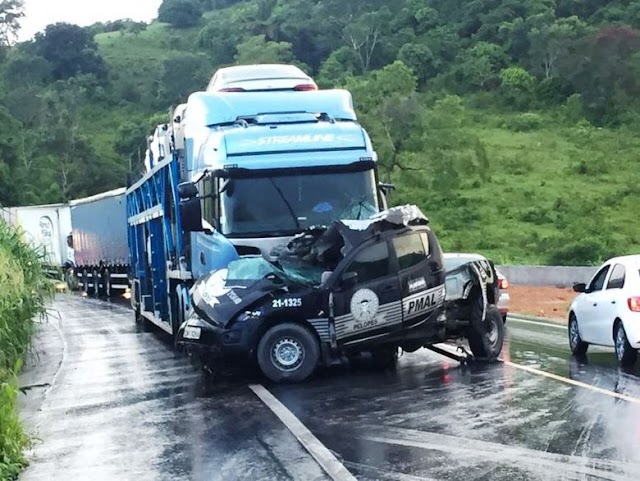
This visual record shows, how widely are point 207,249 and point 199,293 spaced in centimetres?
102

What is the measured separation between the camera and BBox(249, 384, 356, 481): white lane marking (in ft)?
26.6

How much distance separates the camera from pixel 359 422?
10.2 metres

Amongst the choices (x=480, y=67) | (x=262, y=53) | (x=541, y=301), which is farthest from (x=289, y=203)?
(x=480, y=67)

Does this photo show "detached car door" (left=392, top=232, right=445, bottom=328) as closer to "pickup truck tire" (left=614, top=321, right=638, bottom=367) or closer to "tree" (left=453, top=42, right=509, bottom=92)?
"pickup truck tire" (left=614, top=321, right=638, bottom=367)

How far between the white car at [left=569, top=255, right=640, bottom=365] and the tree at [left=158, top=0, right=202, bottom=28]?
121m

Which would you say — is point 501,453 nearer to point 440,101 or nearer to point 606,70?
point 440,101

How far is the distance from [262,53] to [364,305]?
2540 inches

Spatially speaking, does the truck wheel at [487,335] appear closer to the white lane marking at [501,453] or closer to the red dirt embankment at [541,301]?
the white lane marking at [501,453]

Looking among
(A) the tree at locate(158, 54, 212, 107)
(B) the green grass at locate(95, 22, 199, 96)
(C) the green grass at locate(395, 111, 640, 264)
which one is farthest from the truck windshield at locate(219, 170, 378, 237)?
(B) the green grass at locate(95, 22, 199, 96)

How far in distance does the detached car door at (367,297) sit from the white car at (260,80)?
574 cm

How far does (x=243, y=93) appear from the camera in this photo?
1669 cm

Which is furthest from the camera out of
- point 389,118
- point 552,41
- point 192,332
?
point 552,41

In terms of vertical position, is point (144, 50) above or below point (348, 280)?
above

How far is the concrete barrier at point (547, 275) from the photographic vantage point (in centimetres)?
3034
